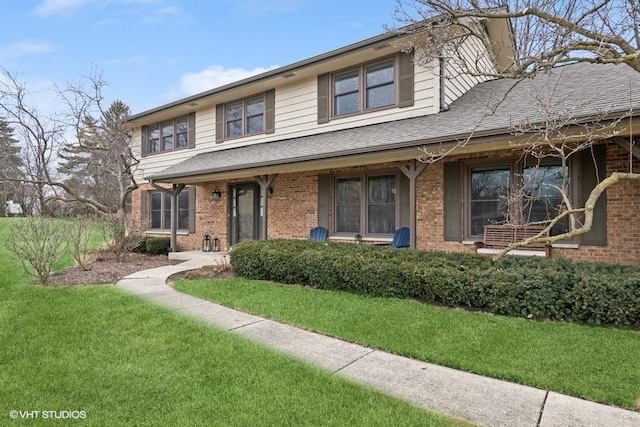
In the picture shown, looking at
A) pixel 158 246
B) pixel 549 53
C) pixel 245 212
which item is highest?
pixel 549 53

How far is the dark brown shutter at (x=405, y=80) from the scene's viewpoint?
881 centimetres

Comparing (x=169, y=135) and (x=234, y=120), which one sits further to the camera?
(x=169, y=135)

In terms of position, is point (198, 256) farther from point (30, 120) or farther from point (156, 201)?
point (30, 120)

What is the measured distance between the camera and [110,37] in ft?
44.5

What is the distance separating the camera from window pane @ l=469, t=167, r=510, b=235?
24.9 ft

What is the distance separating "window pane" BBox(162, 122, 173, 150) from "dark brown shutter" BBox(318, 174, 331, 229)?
737 centimetres

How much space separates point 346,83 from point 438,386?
826 cm

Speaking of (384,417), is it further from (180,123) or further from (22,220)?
(180,123)

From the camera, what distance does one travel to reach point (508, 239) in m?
7.37

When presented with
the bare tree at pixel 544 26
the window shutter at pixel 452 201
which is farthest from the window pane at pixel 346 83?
the window shutter at pixel 452 201

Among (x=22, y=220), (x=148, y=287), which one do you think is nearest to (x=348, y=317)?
(x=148, y=287)

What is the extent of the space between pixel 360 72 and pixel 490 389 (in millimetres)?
8107

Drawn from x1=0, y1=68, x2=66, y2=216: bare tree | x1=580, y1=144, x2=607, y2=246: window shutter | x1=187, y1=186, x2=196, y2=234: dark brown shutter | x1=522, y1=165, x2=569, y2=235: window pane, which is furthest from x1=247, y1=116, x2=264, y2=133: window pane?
x1=580, y1=144, x2=607, y2=246: window shutter

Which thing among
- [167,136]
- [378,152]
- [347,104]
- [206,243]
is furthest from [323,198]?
[167,136]
